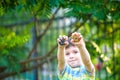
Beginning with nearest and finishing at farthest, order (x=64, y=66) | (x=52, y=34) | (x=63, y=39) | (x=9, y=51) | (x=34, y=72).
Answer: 1. (x=63, y=39)
2. (x=64, y=66)
3. (x=9, y=51)
4. (x=34, y=72)
5. (x=52, y=34)

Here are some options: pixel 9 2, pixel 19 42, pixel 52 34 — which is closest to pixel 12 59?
pixel 19 42

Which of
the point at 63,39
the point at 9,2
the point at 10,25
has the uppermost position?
the point at 9,2

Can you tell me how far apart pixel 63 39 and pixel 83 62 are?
23 cm

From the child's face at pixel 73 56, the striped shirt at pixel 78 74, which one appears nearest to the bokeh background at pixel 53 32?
the child's face at pixel 73 56

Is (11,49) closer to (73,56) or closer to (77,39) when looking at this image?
(73,56)

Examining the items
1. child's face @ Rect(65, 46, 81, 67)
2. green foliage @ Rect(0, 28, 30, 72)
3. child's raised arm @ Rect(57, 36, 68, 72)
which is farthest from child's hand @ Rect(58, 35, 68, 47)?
green foliage @ Rect(0, 28, 30, 72)

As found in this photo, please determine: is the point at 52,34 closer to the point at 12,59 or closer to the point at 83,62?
the point at 12,59

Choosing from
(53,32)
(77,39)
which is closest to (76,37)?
(77,39)

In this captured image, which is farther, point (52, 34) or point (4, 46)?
point (52, 34)

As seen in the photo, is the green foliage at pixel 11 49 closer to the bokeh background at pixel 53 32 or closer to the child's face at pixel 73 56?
the bokeh background at pixel 53 32

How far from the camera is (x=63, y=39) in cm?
242

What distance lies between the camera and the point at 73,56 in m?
2.60

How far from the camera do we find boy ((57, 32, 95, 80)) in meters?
2.51

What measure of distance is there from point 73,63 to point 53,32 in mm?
3625
